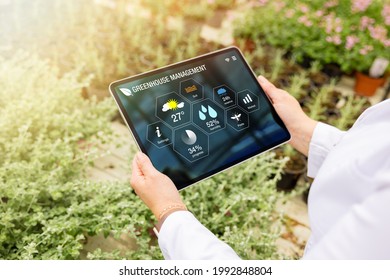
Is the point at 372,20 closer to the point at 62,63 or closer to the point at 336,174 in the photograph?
the point at 62,63

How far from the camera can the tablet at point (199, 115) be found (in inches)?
52.3

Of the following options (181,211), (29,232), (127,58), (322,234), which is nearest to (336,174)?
(322,234)

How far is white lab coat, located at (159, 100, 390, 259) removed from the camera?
0.83 metres

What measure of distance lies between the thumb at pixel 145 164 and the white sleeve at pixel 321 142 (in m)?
0.66

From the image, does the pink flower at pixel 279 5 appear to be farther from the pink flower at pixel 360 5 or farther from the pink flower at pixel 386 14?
the pink flower at pixel 386 14

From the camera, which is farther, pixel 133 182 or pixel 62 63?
pixel 62 63

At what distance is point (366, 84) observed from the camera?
3840 millimetres

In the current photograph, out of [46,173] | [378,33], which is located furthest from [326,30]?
[46,173]

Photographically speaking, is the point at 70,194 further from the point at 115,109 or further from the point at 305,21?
the point at 305,21

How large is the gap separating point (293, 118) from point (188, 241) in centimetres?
75

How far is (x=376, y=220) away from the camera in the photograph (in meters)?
0.81

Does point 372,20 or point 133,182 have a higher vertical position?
point 133,182

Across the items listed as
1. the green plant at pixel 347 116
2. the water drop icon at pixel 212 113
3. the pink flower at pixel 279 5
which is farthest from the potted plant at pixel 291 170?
the pink flower at pixel 279 5

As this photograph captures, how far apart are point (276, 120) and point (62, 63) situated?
2.28 m
